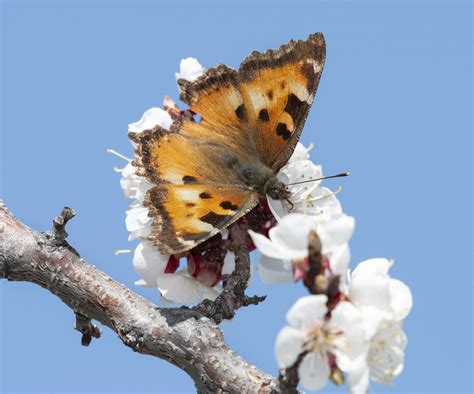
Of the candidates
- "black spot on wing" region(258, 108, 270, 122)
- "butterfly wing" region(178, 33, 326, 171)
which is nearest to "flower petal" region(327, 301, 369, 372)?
"butterfly wing" region(178, 33, 326, 171)

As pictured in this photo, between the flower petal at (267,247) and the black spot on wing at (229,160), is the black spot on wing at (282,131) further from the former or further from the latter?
the flower petal at (267,247)

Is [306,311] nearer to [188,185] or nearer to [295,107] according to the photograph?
[188,185]

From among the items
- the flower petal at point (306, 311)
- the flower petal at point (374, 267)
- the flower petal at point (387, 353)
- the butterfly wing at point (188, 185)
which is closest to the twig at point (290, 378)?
the flower petal at point (306, 311)

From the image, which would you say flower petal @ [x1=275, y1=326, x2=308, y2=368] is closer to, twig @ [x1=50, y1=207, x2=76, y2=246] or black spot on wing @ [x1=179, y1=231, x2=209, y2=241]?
black spot on wing @ [x1=179, y1=231, x2=209, y2=241]

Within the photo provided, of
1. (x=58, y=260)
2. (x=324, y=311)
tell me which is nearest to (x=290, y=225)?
(x=324, y=311)

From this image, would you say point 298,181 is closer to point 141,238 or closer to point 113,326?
point 141,238

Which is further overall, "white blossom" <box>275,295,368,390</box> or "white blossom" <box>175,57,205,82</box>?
"white blossom" <box>175,57,205,82</box>
